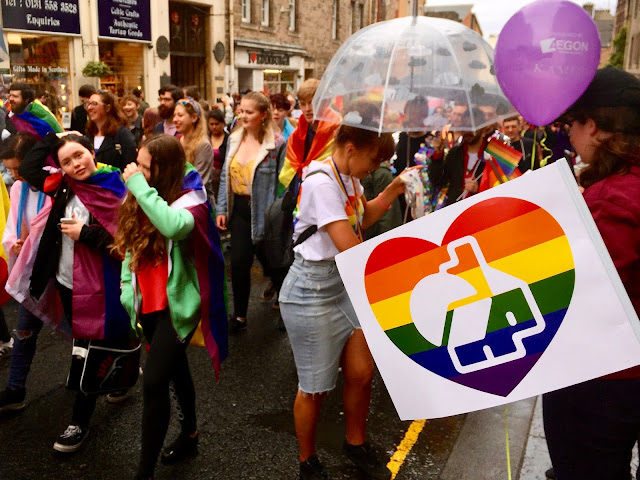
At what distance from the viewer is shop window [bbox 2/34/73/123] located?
14.7 m

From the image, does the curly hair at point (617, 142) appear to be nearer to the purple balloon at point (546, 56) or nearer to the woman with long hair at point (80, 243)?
the purple balloon at point (546, 56)

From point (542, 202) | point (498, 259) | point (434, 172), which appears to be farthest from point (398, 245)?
point (434, 172)

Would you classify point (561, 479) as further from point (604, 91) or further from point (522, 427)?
point (522, 427)

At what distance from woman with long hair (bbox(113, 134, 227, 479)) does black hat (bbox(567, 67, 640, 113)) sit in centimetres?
171

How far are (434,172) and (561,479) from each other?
9.56 ft

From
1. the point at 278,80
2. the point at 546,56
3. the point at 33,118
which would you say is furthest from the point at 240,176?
the point at 278,80

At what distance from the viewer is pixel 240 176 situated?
4.97 metres

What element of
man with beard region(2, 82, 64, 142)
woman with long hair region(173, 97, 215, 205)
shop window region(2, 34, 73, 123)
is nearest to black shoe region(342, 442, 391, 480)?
man with beard region(2, 82, 64, 142)

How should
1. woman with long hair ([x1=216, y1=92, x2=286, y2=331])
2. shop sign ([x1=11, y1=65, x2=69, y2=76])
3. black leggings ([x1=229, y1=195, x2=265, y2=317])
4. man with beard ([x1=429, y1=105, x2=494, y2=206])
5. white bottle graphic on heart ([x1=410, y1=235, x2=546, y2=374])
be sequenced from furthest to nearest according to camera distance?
Answer: shop sign ([x1=11, y1=65, x2=69, y2=76]) → black leggings ([x1=229, y1=195, x2=265, y2=317]) → woman with long hair ([x1=216, y1=92, x2=286, y2=331]) → man with beard ([x1=429, y1=105, x2=494, y2=206]) → white bottle graphic on heart ([x1=410, y1=235, x2=546, y2=374])

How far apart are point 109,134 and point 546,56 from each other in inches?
170

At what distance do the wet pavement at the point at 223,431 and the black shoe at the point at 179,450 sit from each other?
46mm

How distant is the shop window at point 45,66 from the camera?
48.1ft

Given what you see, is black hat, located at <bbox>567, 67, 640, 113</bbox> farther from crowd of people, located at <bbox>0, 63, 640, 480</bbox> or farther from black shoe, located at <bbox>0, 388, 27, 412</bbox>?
black shoe, located at <bbox>0, 388, 27, 412</bbox>

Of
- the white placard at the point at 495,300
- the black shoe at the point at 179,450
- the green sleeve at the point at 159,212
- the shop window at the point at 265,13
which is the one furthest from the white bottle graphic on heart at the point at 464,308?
the shop window at the point at 265,13
